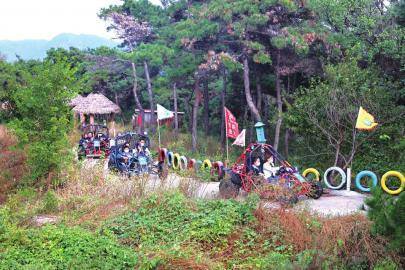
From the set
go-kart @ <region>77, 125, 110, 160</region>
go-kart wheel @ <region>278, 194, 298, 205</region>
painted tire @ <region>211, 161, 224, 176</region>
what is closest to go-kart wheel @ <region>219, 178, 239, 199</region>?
go-kart wheel @ <region>278, 194, 298, 205</region>

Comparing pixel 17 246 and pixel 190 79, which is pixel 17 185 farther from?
pixel 190 79

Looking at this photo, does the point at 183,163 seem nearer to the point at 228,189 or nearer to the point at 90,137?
the point at 228,189

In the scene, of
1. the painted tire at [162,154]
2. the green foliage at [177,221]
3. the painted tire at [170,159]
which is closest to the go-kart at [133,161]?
the painted tire at [162,154]

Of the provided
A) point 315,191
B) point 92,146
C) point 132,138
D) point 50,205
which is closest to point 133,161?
point 132,138

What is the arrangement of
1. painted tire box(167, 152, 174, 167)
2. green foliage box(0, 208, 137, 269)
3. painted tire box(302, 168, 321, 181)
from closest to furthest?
1. green foliage box(0, 208, 137, 269)
2. painted tire box(302, 168, 321, 181)
3. painted tire box(167, 152, 174, 167)

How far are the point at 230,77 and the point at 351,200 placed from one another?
1065 centimetres

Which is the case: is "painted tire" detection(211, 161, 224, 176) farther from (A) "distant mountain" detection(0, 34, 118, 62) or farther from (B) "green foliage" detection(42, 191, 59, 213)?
(A) "distant mountain" detection(0, 34, 118, 62)

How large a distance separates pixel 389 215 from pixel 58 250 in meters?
3.88

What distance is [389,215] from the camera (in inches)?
175

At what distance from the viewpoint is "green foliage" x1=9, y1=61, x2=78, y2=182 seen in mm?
8586

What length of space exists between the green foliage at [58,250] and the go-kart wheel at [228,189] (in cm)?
315

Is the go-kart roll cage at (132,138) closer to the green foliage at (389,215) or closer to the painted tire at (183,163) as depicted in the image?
the painted tire at (183,163)

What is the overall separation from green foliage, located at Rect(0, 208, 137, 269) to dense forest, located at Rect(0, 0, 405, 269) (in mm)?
34

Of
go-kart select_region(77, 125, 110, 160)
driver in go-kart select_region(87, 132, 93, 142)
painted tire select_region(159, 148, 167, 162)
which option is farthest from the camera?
driver in go-kart select_region(87, 132, 93, 142)
